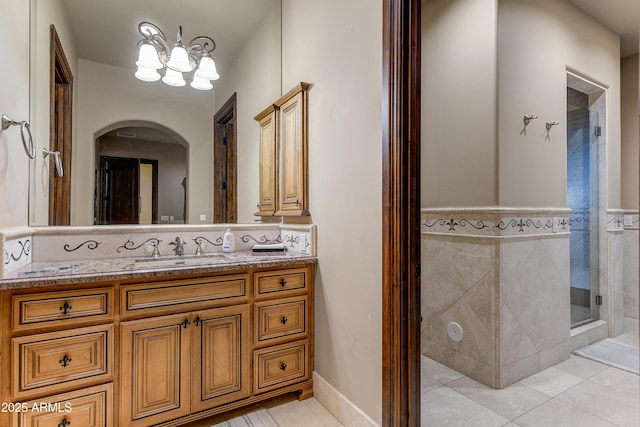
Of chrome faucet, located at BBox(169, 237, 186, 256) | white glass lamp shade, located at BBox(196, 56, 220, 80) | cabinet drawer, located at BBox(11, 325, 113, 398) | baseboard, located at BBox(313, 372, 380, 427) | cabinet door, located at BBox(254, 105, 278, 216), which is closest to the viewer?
cabinet drawer, located at BBox(11, 325, 113, 398)

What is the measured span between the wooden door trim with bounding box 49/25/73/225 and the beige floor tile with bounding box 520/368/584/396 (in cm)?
298

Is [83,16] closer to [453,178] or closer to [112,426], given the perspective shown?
[112,426]

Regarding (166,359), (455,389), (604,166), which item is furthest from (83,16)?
(604,166)

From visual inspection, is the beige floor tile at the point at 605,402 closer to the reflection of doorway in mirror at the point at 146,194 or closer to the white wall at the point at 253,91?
the white wall at the point at 253,91

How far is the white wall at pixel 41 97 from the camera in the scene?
1.61 meters

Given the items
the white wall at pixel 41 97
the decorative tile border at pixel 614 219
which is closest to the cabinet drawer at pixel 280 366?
the white wall at pixel 41 97

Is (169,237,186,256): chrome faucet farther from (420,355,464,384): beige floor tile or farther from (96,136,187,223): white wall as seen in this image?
(420,355,464,384): beige floor tile

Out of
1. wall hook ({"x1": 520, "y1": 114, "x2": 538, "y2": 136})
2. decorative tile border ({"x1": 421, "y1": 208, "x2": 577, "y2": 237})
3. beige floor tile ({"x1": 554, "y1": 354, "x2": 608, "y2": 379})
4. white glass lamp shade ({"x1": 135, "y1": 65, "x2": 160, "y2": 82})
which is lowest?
beige floor tile ({"x1": 554, "y1": 354, "x2": 608, "y2": 379})

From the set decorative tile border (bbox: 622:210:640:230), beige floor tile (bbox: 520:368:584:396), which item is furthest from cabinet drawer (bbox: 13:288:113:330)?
decorative tile border (bbox: 622:210:640:230)

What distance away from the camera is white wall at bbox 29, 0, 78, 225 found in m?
1.61

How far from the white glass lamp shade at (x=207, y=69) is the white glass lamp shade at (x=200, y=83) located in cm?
2

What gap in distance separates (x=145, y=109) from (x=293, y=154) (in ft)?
3.29

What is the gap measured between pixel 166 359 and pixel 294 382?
0.74 m

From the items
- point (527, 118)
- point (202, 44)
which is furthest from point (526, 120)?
point (202, 44)
